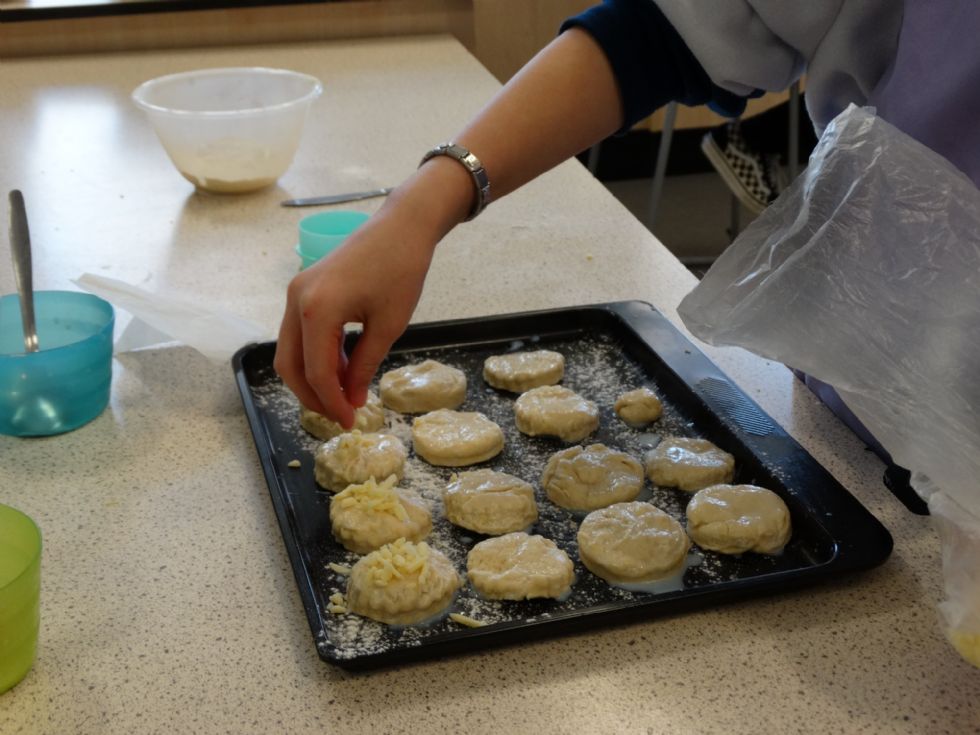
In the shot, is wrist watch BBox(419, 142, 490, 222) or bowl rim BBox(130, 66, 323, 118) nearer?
wrist watch BBox(419, 142, 490, 222)

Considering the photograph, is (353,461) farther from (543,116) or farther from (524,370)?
(543,116)

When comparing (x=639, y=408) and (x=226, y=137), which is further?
(x=226, y=137)

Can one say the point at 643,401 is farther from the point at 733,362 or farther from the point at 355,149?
the point at 355,149

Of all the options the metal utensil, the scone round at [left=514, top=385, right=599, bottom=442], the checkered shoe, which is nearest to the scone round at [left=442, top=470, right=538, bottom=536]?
the scone round at [left=514, top=385, right=599, bottom=442]

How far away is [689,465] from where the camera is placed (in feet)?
3.53

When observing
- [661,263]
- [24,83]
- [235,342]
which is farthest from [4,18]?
A: [661,263]

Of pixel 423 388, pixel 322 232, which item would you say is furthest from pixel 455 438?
pixel 322 232

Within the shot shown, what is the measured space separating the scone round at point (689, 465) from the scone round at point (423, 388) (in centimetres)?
26

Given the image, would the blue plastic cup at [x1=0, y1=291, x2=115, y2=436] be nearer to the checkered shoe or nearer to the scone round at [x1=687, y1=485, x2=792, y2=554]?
the scone round at [x1=687, y1=485, x2=792, y2=554]

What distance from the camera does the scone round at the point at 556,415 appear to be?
117cm

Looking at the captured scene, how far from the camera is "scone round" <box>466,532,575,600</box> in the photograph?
2.96 feet

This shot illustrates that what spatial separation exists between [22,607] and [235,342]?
54cm

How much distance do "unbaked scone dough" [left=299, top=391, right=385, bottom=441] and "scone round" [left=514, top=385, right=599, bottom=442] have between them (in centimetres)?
17

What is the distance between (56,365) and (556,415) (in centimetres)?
56
